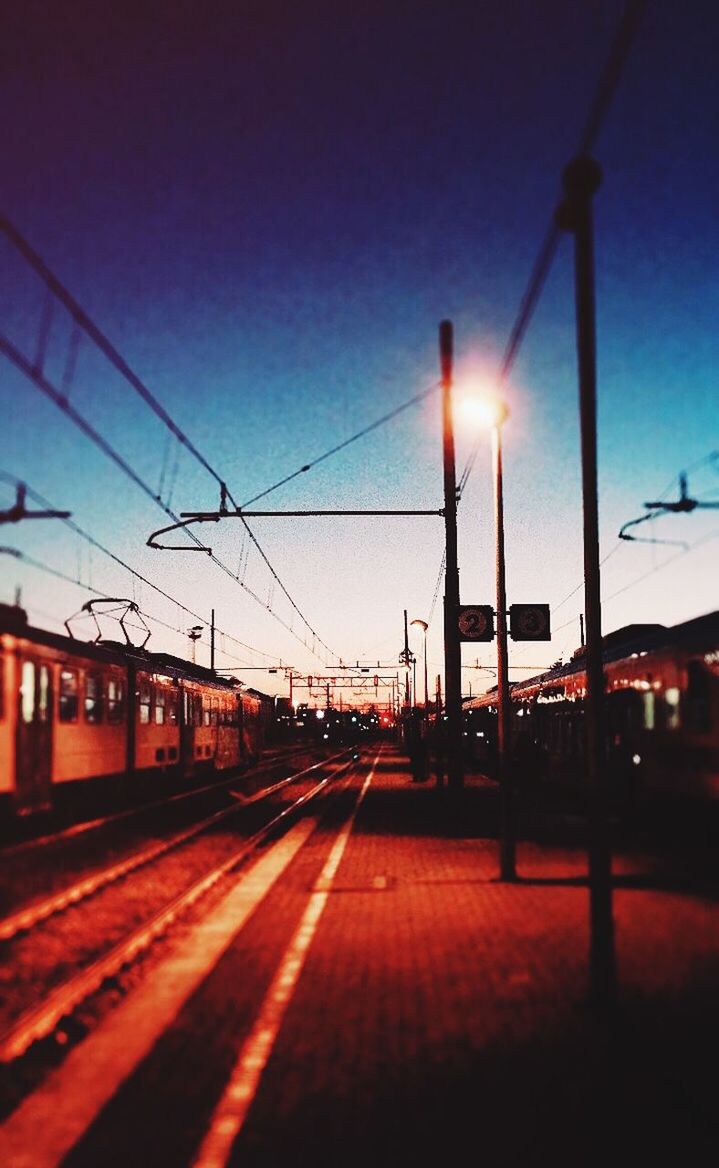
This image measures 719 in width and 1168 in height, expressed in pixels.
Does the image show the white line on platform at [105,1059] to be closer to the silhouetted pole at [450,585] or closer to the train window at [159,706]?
the silhouetted pole at [450,585]

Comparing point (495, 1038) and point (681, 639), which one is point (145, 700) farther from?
point (495, 1038)

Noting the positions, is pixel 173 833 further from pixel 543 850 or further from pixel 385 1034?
pixel 385 1034

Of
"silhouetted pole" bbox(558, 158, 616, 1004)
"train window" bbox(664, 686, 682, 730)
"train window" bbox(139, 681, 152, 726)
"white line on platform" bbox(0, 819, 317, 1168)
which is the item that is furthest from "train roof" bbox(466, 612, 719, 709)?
"train window" bbox(139, 681, 152, 726)

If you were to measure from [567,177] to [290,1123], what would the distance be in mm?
6500

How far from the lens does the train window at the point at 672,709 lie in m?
16.7

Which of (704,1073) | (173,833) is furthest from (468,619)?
(704,1073)

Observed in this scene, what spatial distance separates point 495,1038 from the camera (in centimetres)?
633

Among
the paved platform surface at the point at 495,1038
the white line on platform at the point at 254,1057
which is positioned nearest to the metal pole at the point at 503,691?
the paved platform surface at the point at 495,1038

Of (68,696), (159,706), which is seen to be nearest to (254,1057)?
(68,696)

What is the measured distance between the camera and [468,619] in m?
18.3

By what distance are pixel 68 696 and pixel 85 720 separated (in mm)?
1347

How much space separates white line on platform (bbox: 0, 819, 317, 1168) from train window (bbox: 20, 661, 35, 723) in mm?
7133

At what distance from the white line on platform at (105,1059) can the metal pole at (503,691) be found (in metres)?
3.63

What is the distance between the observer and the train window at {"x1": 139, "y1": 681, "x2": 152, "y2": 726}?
83.3 feet
